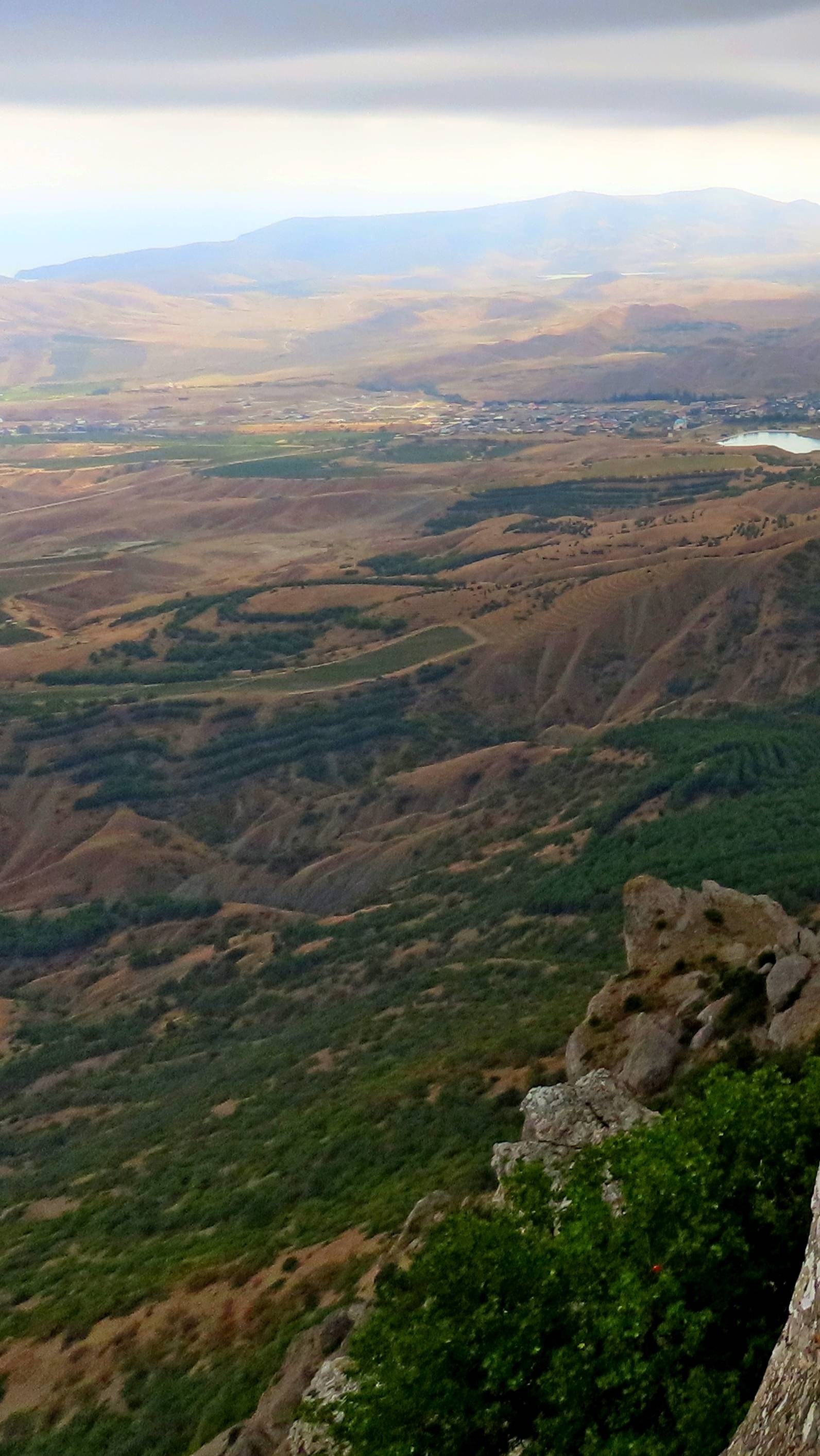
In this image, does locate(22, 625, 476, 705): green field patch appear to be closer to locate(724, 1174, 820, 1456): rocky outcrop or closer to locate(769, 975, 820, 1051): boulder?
locate(769, 975, 820, 1051): boulder

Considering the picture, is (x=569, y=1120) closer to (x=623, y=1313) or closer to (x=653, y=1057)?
(x=653, y=1057)

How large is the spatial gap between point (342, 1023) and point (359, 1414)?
39.5 metres

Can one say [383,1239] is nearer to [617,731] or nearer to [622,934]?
[622,934]

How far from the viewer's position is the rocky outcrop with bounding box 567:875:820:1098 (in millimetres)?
30281

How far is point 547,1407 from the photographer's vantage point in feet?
55.0

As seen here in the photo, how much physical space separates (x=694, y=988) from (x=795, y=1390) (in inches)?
902

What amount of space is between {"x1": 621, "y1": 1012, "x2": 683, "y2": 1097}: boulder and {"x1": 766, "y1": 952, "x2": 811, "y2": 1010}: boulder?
2.59 meters

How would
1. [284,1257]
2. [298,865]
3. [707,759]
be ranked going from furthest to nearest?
[298,865]
[707,759]
[284,1257]

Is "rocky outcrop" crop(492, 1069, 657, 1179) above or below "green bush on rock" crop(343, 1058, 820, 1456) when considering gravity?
below

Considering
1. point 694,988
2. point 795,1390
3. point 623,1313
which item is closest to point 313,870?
point 694,988

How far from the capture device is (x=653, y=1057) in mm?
31375

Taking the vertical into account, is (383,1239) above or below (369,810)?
above

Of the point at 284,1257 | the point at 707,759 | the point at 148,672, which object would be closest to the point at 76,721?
the point at 148,672

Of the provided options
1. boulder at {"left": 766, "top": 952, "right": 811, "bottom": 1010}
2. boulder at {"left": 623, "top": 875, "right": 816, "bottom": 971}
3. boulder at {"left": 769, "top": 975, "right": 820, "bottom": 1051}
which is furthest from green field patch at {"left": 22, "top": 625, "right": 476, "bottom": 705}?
boulder at {"left": 769, "top": 975, "right": 820, "bottom": 1051}
